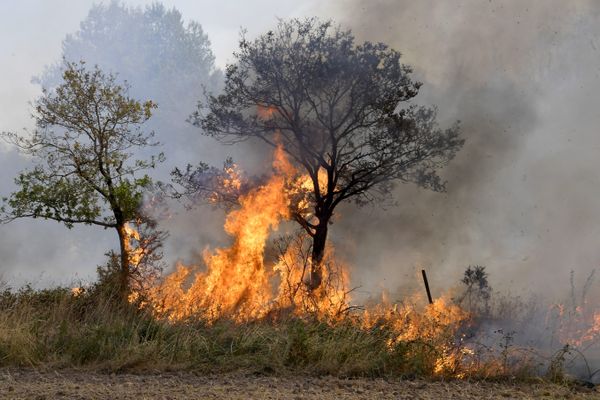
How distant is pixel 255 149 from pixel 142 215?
4.75 m

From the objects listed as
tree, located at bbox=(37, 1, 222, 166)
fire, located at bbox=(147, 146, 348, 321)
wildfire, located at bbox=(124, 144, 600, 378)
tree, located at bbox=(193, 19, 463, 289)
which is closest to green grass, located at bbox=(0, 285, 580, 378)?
wildfire, located at bbox=(124, 144, 600, 378)

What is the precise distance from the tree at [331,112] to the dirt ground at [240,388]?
7642 mm

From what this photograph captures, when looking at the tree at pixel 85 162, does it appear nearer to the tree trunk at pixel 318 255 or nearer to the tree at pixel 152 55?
the tree trunk at pixel 318 255

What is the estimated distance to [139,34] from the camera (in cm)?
3991

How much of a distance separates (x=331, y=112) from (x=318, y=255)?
148 inches

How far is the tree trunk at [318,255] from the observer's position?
16359mm

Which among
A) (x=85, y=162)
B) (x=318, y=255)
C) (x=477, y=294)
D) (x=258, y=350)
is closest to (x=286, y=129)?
(x=318, y=255)

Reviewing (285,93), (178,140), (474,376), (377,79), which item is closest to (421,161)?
(377,79)

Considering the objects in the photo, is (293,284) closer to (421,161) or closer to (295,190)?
(295,190)

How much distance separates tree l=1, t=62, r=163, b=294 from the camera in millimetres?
15344

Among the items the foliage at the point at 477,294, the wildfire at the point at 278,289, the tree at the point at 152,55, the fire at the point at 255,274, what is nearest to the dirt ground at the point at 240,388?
the wildfire at the point at 278,289

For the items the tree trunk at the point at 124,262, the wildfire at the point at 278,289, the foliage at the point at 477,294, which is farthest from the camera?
the foliage at the point at 477,294

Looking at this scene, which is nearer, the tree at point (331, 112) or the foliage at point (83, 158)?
the foliage at point (83, 158)

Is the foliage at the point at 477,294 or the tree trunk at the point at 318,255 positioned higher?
the tree trunk at the point at 318,255
